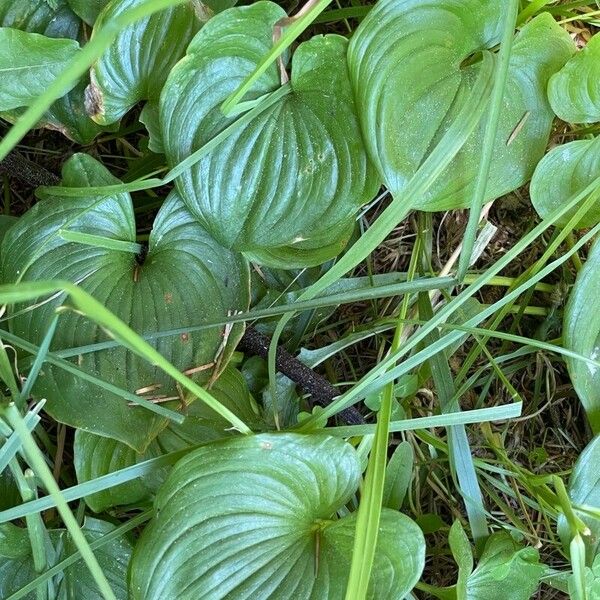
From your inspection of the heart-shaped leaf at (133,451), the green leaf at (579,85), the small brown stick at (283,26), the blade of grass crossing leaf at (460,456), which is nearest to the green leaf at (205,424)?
the heart-shaped leaf at (133,451)

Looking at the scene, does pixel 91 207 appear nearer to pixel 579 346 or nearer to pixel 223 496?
pixel 223 496

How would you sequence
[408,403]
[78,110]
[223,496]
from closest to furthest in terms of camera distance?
[223,496] → [78,110] → [408,403]

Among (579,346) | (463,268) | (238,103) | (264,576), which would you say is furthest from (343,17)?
(264,576)

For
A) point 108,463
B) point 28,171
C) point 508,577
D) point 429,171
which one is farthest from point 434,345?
point 28,171

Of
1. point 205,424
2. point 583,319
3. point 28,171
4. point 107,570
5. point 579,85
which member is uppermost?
point 579,85

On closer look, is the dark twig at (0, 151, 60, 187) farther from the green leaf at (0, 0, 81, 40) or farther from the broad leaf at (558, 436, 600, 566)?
the broad leaf at (558, 436, 600, 566)

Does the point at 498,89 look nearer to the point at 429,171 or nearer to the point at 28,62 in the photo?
the point at 429,171

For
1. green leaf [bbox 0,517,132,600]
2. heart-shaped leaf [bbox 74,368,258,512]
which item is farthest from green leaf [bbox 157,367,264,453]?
green leaf [bbox 0,517,132,600]
